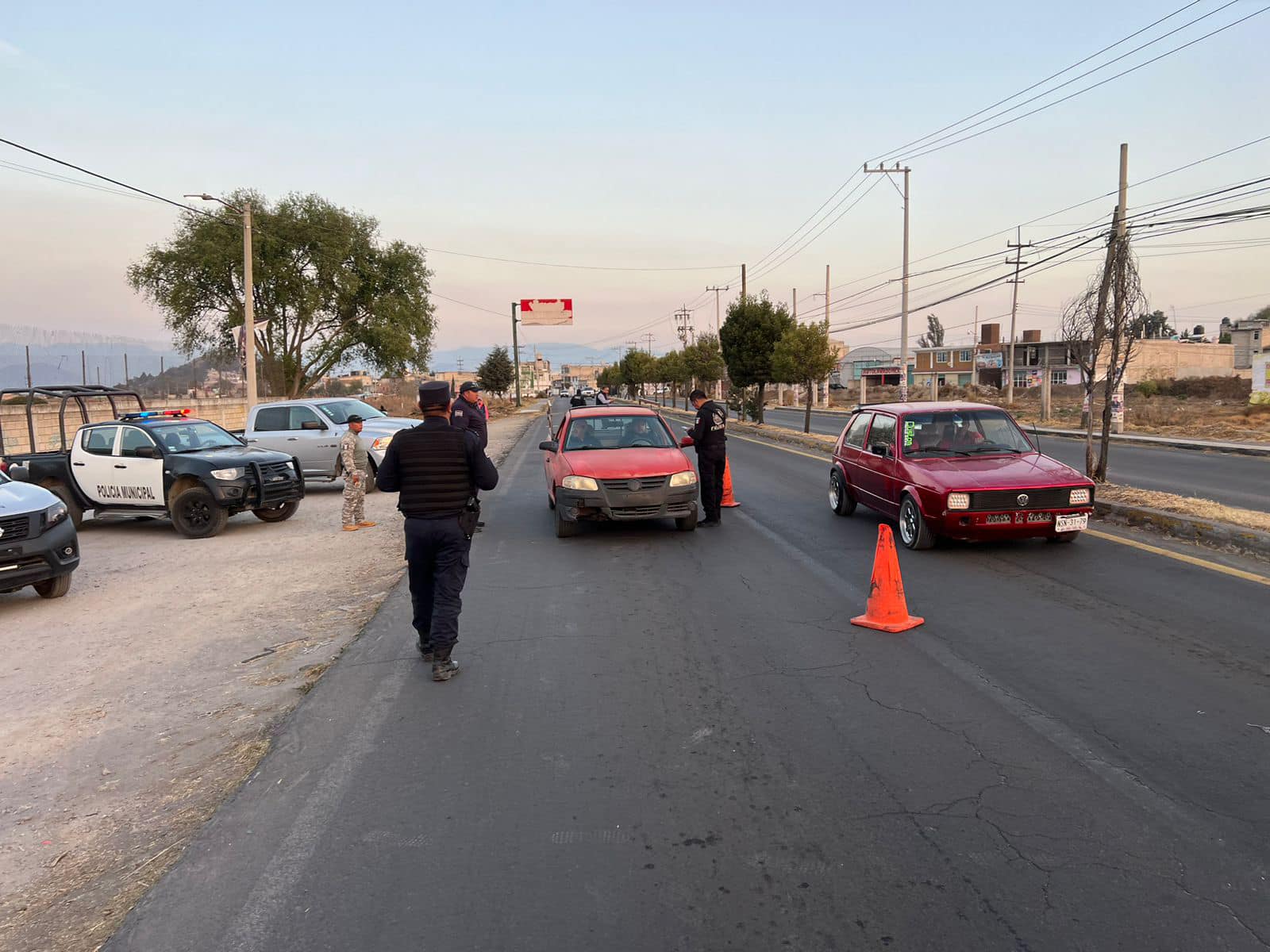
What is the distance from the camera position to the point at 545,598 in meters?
7.81

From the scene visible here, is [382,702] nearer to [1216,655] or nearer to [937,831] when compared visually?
[937,831]

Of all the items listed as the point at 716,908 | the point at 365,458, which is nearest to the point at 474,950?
the point at 716,908

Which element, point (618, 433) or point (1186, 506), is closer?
point (1186, 506)

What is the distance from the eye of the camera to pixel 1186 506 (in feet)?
36.3

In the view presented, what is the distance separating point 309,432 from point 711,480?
9.42 metres

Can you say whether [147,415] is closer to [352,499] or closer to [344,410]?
[352,499]

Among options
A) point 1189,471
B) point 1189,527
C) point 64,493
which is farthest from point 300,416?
point 1189,471

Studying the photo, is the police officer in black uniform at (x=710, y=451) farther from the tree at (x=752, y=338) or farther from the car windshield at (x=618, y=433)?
the tree at (x=752, y=338)

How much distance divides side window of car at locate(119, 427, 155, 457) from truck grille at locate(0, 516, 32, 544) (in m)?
4.49

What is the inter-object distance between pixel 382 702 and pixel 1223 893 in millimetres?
4193

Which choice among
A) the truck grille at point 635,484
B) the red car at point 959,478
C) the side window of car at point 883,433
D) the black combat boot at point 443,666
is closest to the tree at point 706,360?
the side window of car at point 883,433

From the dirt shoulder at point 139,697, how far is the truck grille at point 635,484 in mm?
2630

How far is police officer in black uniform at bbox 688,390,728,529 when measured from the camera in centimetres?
1152

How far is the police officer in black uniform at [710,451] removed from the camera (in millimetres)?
11516
